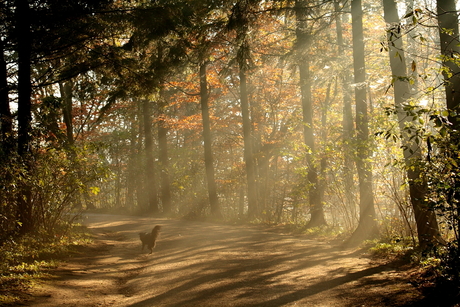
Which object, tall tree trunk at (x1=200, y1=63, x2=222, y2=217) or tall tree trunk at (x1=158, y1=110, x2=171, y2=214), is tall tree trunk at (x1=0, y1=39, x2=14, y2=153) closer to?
tall tree trunk at (x1=200, y1=63, x2=222, y2=217)

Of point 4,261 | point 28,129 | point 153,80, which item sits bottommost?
point 4,261

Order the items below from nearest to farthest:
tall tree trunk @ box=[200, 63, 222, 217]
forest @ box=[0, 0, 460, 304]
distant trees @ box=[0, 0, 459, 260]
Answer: forest @ box=[0, 0, 460, 304], distant trees @ box=[0, 0, 459, 260], tall tree trunk @ box=[200, 63, 222, 217]

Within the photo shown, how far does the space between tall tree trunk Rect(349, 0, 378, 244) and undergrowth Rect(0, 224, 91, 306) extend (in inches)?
308

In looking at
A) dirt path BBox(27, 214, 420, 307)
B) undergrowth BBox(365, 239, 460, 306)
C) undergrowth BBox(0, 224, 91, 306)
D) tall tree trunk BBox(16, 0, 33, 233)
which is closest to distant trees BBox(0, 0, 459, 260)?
tall tree trunk BBox(16, 0, 33, 233)

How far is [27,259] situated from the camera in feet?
24.8

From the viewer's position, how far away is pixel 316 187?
14977mm

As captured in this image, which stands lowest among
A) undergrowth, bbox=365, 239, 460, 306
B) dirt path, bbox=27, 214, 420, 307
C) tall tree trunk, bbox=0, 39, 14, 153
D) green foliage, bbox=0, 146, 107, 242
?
dirt path, bbox=27, 214, 420, 307

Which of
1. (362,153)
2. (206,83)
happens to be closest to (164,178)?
(206,83)

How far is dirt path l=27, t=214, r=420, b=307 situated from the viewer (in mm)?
5346

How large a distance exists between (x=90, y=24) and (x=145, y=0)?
2254mm

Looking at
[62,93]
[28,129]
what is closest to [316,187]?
[28,129]

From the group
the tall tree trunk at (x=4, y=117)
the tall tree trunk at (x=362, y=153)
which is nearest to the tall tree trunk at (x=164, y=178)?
the tall tree trunk at (x=4, y=117)

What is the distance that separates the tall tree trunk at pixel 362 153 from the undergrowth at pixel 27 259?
7830 mm

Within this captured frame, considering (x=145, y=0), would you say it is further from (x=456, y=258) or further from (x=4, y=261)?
(x=456, y=258)
